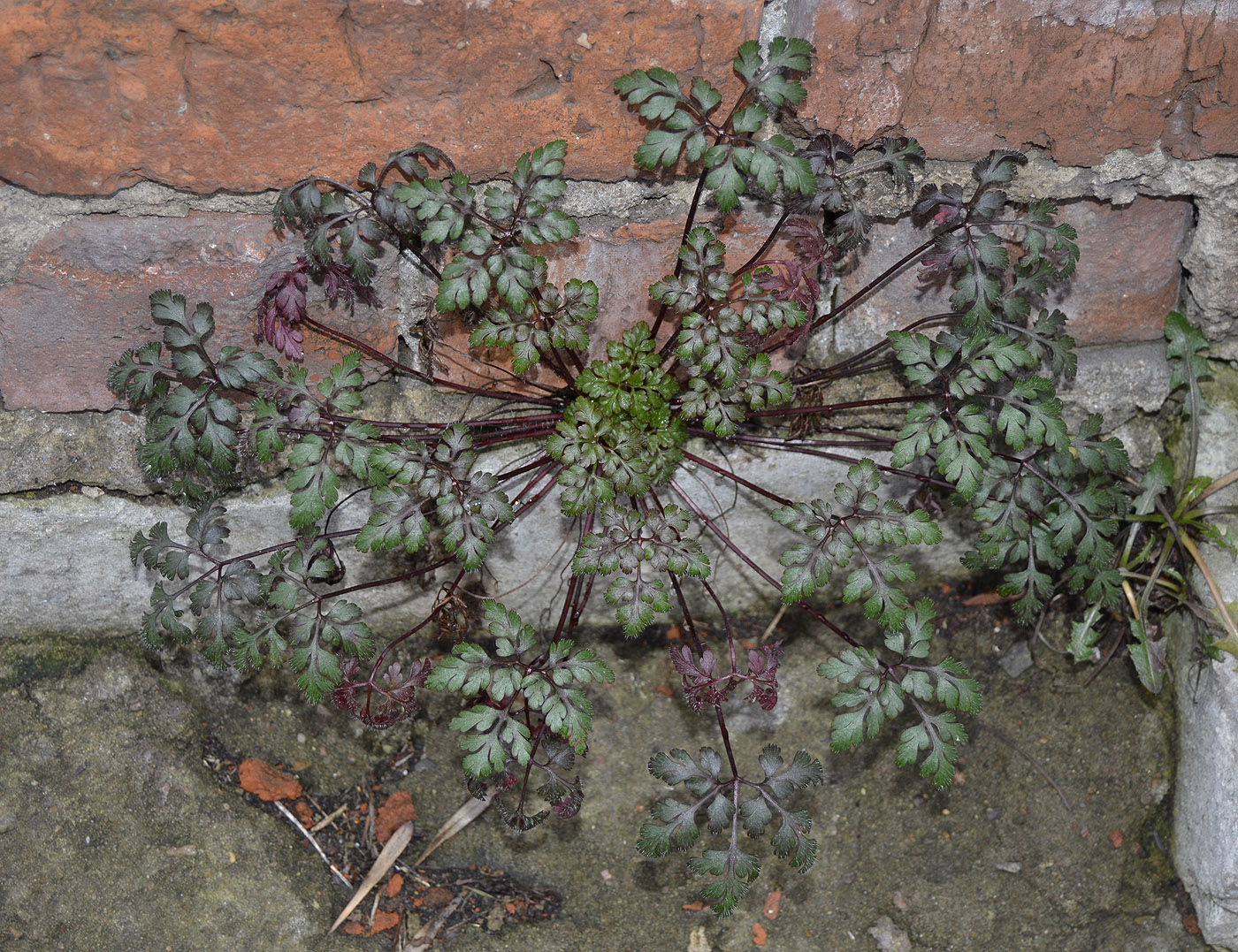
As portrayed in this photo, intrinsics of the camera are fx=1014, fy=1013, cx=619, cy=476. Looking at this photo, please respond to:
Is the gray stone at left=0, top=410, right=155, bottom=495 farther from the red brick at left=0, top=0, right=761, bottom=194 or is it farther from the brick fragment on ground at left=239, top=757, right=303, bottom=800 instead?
the brick fragment on ground at left=239, top=757, right=303, bottom=800

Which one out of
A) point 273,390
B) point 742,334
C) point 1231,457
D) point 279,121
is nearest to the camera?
point 279,121

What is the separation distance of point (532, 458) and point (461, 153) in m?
0.84

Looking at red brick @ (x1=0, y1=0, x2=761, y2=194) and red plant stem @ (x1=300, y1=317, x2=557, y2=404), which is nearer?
red brick @ (x1=0, y1=0, x2=761, y2=194)

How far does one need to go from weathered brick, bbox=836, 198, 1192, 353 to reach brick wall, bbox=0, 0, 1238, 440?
0.03 meters

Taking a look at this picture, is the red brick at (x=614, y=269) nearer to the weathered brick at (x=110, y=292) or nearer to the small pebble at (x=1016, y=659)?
the weathered brick at (x=110, y=292)

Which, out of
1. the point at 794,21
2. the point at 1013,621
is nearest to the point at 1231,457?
the point at 1013,621

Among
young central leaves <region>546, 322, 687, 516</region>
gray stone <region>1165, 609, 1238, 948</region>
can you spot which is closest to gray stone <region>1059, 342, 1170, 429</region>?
gray stone <region>1165, 609, 1238, 948</region>

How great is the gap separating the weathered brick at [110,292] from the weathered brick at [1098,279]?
4.24 ft

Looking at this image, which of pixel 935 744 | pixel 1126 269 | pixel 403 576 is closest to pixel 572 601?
Result: pixel 403 576

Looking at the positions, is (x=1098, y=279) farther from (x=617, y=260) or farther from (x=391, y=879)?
(x=391, y=879)

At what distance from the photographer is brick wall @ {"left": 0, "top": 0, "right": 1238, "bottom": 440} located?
2195 millimetres

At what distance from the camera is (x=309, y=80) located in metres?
2.25

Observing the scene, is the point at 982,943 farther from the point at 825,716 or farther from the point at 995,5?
the point at 995,5

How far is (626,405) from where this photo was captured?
8.45 ft
